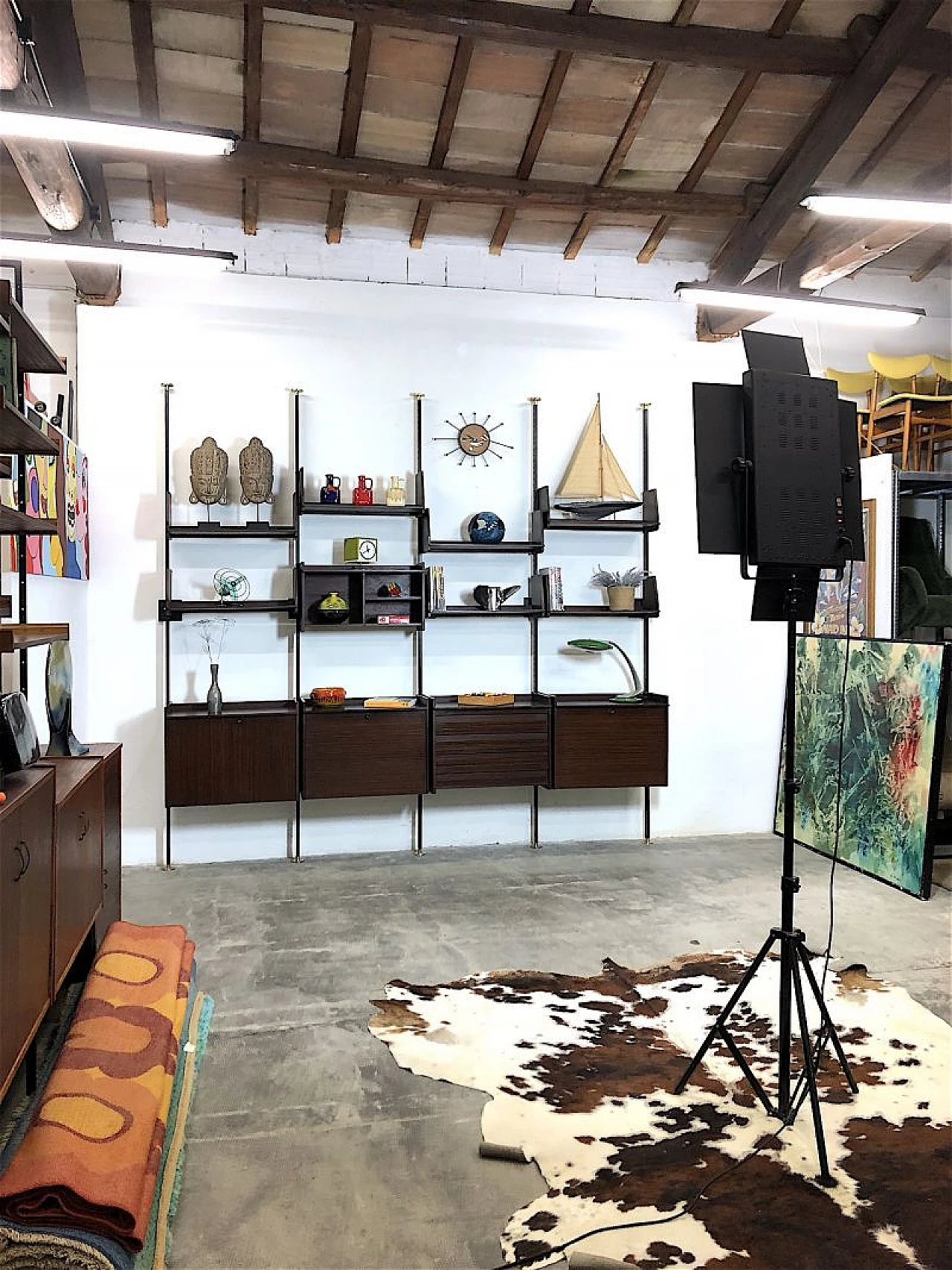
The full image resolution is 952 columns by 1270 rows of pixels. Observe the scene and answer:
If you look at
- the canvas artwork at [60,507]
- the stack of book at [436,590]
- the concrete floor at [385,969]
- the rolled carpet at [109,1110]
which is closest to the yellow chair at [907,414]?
the concrete floor at [385,969]

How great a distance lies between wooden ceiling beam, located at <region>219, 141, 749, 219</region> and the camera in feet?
16.7

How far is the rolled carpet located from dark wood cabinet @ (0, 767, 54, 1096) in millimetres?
169

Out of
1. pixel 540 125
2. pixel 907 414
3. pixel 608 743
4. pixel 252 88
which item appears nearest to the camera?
pixel 252 88

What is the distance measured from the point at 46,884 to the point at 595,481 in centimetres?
399

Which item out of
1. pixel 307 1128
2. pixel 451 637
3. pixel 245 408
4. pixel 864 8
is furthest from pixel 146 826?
pixel 864 8

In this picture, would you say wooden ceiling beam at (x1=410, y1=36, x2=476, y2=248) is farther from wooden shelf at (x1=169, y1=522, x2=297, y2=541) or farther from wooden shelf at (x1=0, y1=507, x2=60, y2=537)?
wooden shelf at (x1=0, y1=507, x2=60, y2=537)

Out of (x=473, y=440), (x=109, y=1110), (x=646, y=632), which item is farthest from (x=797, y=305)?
(x=109, y=1110)

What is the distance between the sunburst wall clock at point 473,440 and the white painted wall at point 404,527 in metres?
→ 0.07

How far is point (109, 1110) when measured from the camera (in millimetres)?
2510

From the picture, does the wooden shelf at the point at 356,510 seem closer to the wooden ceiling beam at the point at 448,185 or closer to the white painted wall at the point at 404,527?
the white painted wall at the point at 404,527

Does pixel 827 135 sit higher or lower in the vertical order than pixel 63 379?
higher

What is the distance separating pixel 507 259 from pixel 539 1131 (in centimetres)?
507

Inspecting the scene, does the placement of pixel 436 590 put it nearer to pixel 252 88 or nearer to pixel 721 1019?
pixel 252 88

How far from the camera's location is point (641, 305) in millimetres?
6199
